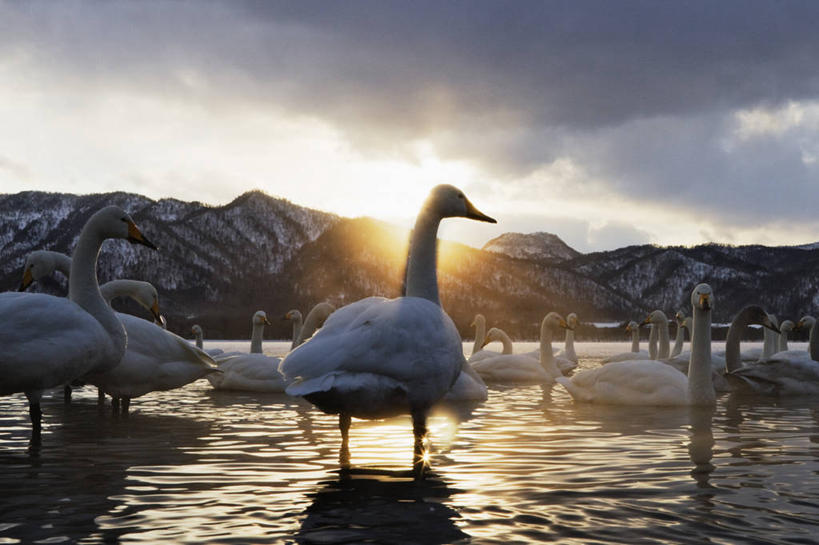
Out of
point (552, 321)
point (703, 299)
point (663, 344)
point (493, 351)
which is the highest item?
point (703, 299)

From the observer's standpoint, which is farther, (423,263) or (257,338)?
(257,338)

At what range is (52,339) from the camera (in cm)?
845

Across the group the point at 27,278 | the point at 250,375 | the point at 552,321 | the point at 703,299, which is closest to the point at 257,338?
the point at 250,375

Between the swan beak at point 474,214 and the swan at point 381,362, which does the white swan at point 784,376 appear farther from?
the swan at point 381,362

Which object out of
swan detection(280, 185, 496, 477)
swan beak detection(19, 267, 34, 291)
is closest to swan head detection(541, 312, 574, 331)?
swan beak detection(19, 267, 34, 291)

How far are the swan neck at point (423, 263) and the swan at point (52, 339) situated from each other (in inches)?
140

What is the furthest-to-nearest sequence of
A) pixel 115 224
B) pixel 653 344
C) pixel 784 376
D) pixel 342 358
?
pixel 653 344 → pixel 784 376 → pixel 115 224 → pixel 342 358

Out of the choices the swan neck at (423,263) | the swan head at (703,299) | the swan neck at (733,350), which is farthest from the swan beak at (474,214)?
the swan neck at (733,350)

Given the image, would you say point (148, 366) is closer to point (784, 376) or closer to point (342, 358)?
point (342, 358)

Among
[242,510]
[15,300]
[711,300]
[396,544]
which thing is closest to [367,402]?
[242,510]

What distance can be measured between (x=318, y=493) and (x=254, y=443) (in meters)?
3.03

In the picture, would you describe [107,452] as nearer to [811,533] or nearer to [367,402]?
[367,402]

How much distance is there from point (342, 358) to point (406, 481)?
113cm

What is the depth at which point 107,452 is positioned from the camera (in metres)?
8.13
